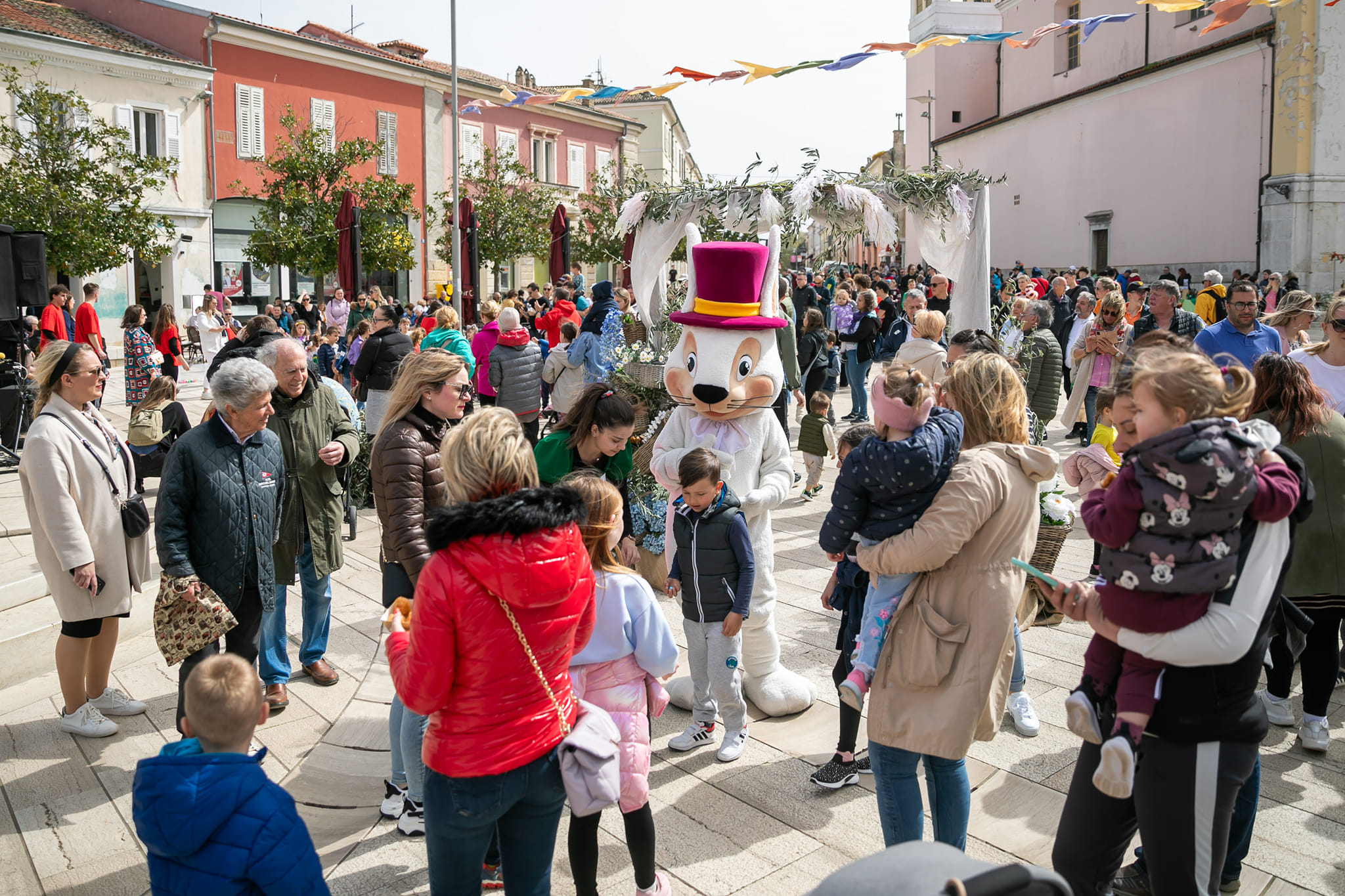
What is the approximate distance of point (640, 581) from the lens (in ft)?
10.6

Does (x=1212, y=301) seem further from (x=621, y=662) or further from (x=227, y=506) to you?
(x=227, y=506)

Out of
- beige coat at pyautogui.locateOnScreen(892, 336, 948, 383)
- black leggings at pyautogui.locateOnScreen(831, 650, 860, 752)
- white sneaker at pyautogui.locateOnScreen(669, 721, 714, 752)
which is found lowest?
white sneaker at pyautogui.locateOnScreen(669, 721, 714, 752)

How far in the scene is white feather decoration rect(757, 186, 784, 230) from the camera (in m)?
6.79

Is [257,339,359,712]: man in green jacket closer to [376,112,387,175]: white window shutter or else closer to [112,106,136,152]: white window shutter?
[112,106,136,152]: white window shutter

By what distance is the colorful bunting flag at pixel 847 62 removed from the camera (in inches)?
391

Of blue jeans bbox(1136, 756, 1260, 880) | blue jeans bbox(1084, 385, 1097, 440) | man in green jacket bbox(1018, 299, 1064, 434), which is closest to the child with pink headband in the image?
blue jeans bbox(1136, 756, 1260, 880)

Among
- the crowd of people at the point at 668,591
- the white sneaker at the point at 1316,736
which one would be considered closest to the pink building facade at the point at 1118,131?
the white sneaker at the point at 1316,736

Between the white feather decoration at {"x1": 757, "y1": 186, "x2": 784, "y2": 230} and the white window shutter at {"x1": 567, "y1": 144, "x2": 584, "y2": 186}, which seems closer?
the white feather decoration at {"x1": 757, "y1": 186, "x2": 784, "y2": 230}

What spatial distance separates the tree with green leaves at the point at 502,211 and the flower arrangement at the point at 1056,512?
27654 millimetres

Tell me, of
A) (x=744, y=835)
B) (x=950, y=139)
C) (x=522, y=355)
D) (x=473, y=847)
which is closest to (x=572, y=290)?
(x=522, y=355)

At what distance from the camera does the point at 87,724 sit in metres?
4.66

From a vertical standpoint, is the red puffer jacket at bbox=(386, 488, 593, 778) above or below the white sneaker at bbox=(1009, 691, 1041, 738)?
above

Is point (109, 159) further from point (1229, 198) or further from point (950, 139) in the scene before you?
point (950, 139)

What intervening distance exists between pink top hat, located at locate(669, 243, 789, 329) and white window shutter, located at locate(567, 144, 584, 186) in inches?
1494
